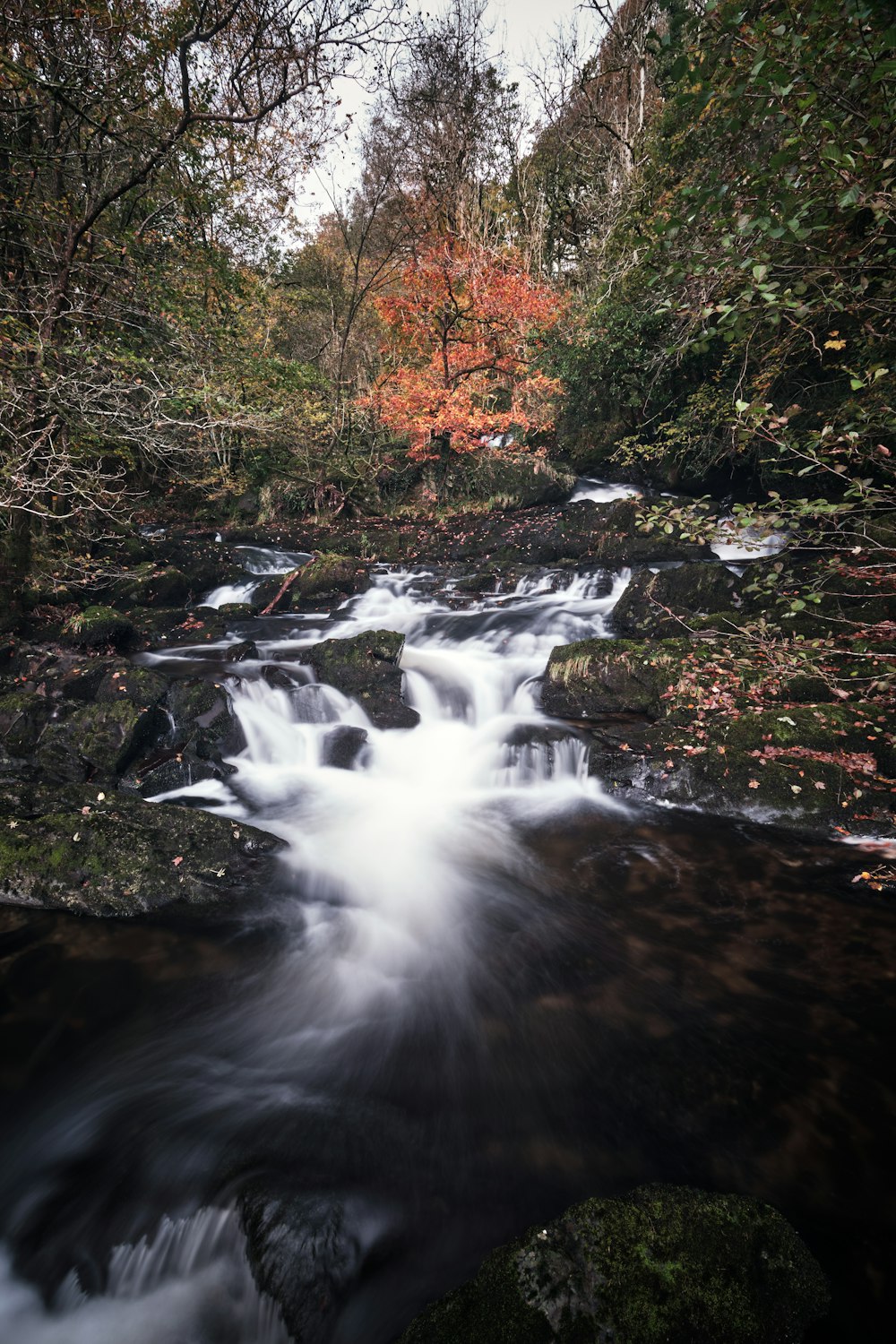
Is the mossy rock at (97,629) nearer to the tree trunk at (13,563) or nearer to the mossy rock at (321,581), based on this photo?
the tree trunk at (13,563)

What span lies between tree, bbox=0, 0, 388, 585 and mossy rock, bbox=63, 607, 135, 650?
48.4 inches

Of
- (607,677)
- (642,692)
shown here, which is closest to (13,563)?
(607,677)

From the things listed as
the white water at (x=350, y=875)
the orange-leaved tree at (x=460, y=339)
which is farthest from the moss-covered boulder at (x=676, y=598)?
the orange-leaved tree at (x=460, y=339)

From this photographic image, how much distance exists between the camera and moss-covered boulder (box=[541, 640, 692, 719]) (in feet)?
22.4

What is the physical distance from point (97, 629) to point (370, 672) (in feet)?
14.9

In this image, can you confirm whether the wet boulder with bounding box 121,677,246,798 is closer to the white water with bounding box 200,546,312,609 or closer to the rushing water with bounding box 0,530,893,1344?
the rushing water with bounding box 0,530,893,1344

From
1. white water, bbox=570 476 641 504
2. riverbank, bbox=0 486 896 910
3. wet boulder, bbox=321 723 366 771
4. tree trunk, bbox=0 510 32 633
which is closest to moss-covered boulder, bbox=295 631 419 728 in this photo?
riverbank, bbox=0 486 896 910

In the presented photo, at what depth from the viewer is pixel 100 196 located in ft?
25.0

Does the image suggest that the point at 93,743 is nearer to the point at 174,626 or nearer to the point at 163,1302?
the point at 174,626

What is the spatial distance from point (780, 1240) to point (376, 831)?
466 centimetres

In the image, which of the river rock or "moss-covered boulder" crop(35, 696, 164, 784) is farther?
"moss-covered boulder" crop(35, 696, 164, 784)

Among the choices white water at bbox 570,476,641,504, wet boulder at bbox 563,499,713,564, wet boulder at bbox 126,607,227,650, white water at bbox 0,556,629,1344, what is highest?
white water at bbox 570,476,641,504

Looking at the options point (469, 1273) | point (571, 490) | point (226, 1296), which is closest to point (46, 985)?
point (226, 1296)

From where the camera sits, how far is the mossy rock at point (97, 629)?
8594 millimetres
